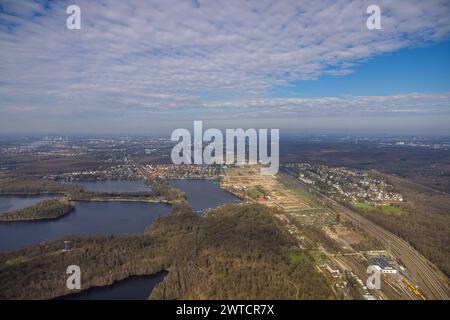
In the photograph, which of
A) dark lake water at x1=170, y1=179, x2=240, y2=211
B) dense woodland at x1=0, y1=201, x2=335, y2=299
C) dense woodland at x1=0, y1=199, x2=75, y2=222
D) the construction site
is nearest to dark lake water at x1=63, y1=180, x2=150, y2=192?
dark lake water at x1=170, y1=179, x2=240, y2=211

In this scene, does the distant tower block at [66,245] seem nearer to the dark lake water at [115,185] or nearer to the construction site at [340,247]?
the construction site at [340,247]

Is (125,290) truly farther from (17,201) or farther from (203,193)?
(17,201)

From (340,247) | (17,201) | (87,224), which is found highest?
(17,201)

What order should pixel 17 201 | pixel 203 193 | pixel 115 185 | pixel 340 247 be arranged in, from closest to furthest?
pixel 340 247, pixel 17 201, pixel 203 193, pixel 115 185

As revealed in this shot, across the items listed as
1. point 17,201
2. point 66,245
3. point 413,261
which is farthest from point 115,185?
point 413,261

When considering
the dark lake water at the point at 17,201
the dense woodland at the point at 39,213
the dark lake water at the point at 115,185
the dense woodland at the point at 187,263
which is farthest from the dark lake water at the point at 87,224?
the dark lake water at the point at 115,185

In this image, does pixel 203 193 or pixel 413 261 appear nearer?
pixel 413 261
